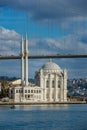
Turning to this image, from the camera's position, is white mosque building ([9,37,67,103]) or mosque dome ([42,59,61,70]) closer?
white mosque building ([9,37,67,103])

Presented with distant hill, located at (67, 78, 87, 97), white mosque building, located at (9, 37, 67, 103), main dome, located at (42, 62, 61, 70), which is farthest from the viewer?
distant hill, located at (67, 78, 87, 97)

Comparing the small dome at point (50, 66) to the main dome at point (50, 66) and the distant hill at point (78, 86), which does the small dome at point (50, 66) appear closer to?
the main dome at point (50, 66)

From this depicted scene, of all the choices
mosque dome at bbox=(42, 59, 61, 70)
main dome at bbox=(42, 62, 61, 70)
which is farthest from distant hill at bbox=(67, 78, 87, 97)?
main dome at bbox=(42, 62, 61, 70)

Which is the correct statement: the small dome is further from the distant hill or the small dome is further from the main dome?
the distant hill

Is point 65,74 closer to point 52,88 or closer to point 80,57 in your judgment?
point 52,88

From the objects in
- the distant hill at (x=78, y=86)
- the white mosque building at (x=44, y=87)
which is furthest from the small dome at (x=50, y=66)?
the distant hill at (x=78, y=86)

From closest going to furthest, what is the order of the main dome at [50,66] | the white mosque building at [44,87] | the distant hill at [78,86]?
the white mosque building at [44,87] → the main dome at [50,66] → the distant hill at [78,86]

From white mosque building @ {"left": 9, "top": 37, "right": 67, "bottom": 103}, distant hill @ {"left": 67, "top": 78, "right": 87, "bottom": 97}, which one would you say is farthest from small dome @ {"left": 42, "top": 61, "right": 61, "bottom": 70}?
distant hill @ {"left": 67, "top": 78, "right": 87, "bottom": 97}

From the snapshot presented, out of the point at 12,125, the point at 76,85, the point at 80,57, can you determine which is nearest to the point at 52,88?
the point at 80,57

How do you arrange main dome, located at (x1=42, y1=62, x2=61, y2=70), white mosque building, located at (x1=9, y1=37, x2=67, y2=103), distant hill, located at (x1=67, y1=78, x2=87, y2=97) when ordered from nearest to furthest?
white mosque building, located at (x1=9, y1=37, x2=67, y2=103)
main dome, located at (x1=42, y1=62, x2=61, y2=70)
distant hill, located at (x1=67, y1=78, x2=87, y2=97)

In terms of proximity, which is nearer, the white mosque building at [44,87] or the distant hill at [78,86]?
the white mosque building at [44,87]

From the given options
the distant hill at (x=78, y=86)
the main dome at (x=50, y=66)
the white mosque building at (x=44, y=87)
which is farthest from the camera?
the distant hill at (x=78, y=86)
